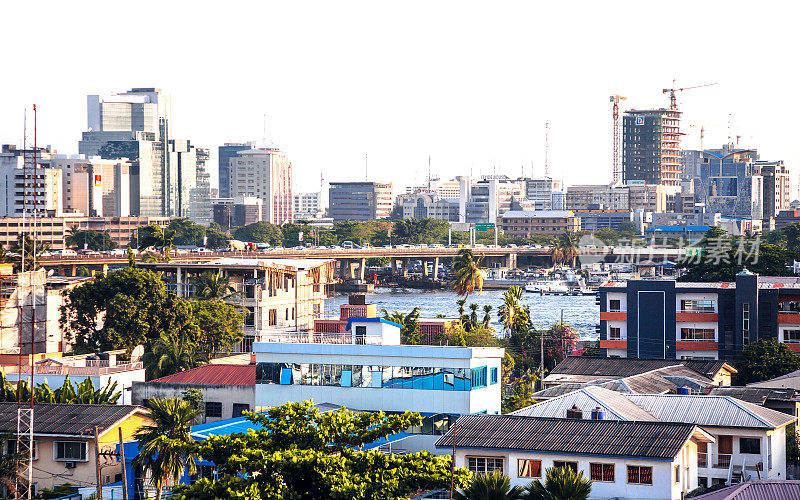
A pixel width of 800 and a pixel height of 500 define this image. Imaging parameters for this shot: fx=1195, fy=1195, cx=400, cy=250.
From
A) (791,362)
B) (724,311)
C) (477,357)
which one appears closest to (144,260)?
(724,311)

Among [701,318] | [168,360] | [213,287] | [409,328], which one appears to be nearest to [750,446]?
[168,360]

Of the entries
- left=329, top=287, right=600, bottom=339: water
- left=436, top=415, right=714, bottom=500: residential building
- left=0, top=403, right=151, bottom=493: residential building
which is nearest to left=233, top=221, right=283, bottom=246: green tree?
left=329, top=287, right=600, bottom=339: water

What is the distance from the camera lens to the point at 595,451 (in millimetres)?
24750

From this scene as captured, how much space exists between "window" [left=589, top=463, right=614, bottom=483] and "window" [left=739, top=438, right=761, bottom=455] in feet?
20.8

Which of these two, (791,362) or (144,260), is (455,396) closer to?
(791,362)

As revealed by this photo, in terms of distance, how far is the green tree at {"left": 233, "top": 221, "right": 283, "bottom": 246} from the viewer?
186500mm

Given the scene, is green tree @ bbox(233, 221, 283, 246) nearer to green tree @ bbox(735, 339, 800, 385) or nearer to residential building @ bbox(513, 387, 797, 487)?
green tree @ bbox(735, 339, 800, 385)

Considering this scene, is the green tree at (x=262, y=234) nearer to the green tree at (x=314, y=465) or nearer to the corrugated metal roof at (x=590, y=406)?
the corrugated metal roof at (x=590, y=406)

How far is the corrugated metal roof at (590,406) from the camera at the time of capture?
96.7 feet

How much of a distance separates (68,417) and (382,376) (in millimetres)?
8344

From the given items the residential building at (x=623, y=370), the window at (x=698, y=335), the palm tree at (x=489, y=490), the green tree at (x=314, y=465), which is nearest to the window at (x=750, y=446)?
the residential building at (x=623, y=370)

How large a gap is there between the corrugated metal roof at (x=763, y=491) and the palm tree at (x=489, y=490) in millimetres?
3809

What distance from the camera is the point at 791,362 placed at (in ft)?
154

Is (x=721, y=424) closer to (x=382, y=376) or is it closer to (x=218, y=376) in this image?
(x=382, y=376)
